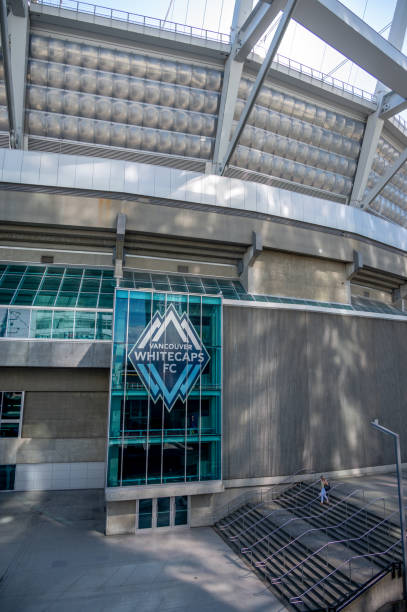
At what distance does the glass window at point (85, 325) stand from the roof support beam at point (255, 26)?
62.7 feet

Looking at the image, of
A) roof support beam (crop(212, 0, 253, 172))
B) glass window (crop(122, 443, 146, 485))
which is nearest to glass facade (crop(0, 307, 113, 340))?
glass window (crop(122, 443, 146, 485))

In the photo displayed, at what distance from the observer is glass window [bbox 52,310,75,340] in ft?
64.7

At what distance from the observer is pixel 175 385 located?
1711cm

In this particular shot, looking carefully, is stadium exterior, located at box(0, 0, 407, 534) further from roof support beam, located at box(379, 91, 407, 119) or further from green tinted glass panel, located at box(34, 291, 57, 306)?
roof support beam, located at box(379, 91, 407, 119)

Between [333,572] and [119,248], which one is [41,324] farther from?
[333,572]

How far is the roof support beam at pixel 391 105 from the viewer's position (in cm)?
2953

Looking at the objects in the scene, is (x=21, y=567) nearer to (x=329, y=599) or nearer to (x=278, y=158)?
(x=329, y=599)

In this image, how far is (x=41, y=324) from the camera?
64.5 ft

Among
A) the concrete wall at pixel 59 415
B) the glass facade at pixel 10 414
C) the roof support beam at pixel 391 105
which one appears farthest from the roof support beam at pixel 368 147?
the glass facade at pixel 10 414

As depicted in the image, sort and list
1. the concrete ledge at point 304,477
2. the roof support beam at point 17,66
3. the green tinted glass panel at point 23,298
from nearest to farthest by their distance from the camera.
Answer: the concrete ledge at point 304,477 < the green tinted glass panel at point 23,298 < the roof support beam at point 17,66

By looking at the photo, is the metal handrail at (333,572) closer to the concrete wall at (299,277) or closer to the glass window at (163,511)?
the glass window at (163,511)

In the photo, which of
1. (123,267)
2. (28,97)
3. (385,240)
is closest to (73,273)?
(123,267)

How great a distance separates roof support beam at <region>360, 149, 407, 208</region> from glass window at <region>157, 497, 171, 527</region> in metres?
27.9

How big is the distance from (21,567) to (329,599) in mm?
10249
